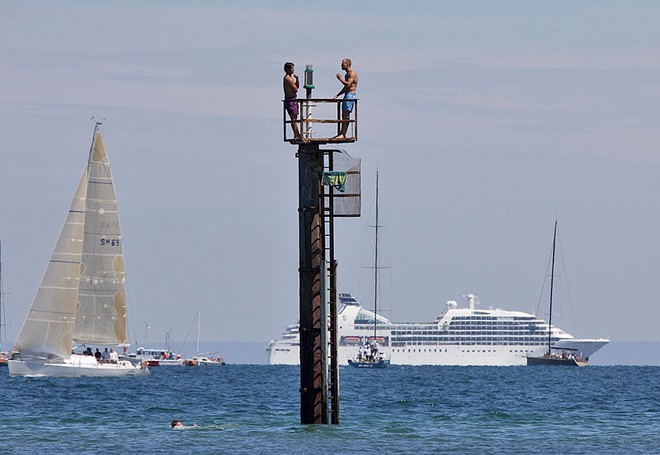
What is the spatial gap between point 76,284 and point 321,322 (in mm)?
56659

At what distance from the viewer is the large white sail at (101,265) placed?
85.7 metres

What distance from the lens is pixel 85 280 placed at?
87438mm

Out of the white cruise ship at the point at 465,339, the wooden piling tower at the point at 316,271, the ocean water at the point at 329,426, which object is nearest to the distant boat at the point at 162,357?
the white cruise ship at the point at 465,339

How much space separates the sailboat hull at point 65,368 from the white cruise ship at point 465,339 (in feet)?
336

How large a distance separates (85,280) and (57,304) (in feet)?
12.4

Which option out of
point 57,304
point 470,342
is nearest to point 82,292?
point 57,304

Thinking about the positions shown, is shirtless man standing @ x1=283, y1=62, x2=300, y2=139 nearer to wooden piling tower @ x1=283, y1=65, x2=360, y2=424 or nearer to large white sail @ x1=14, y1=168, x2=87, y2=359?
wooden piling tower @ x1=283, y1=65, x2=360, y2=424

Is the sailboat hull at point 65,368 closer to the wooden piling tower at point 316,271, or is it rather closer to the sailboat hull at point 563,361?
the wooden piling tower at point 316,271

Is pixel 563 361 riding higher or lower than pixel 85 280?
higher

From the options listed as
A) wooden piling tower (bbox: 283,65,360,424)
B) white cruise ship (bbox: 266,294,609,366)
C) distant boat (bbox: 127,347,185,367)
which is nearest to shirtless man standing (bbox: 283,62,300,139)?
wooden piling tower (bbox: 283,65,360,424)

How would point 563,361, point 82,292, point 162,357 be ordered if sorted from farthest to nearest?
point 162,357 → point 563,361 → point 82,292

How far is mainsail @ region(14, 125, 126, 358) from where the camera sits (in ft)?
276

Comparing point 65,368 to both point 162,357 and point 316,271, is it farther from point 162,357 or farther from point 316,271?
point 162,357

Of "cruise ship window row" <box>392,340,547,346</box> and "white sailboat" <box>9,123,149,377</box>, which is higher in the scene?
"cruise ship window row" <box>392,340,547,346</box>
